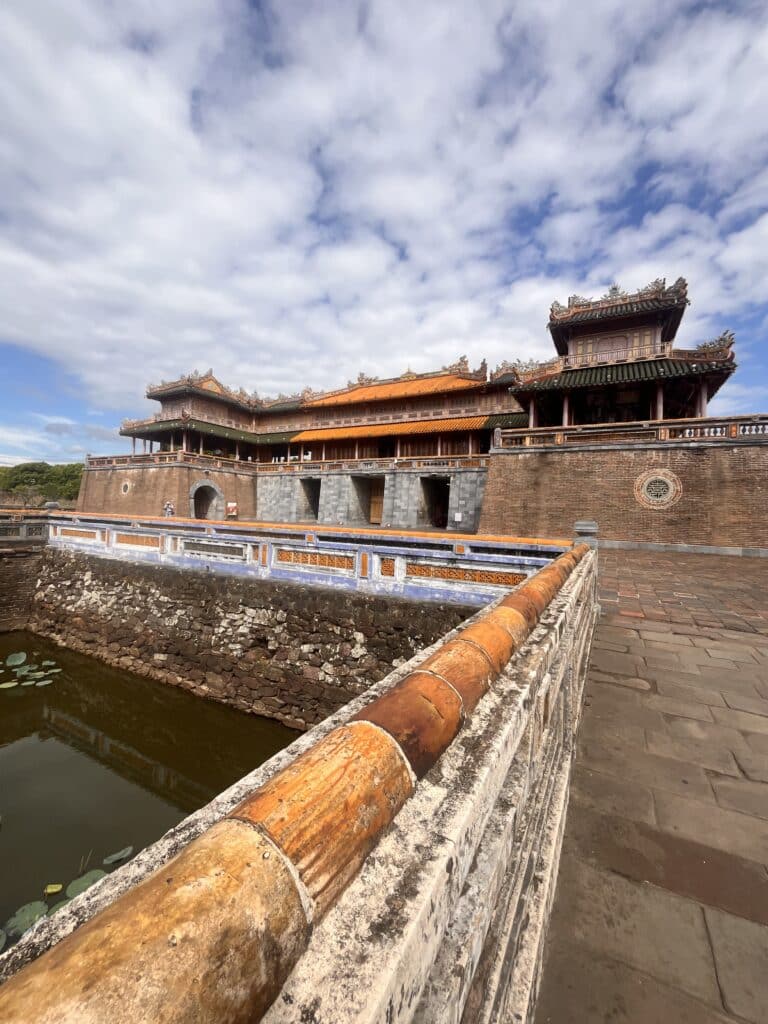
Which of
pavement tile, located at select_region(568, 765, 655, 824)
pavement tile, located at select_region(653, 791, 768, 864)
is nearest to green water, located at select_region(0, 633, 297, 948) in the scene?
pavement tile, located at select_region(568, 765, 655, 824)

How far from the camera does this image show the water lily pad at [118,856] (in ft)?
13.7

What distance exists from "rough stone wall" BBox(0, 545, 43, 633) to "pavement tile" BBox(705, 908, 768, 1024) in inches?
577

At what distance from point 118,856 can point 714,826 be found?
5.11m

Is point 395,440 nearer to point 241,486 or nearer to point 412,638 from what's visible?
point 241,486

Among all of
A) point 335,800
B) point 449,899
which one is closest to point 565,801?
point 449,899

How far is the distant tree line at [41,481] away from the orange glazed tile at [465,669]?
4062 cm

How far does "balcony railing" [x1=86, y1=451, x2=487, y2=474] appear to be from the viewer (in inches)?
768

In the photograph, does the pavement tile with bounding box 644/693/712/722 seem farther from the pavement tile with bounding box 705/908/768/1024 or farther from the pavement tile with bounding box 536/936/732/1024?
the pavement tile with bounding box 536/936/732/1024

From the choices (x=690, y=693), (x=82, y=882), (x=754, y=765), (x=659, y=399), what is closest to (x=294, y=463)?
(x=659, y=399)

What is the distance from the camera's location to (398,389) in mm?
25500

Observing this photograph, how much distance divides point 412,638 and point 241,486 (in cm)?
2107

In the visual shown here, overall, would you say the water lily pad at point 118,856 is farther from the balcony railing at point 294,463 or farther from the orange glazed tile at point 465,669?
the balcony railing at point 294,463

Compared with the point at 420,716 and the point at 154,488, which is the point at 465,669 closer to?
the point at 420,716

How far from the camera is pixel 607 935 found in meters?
1.60
